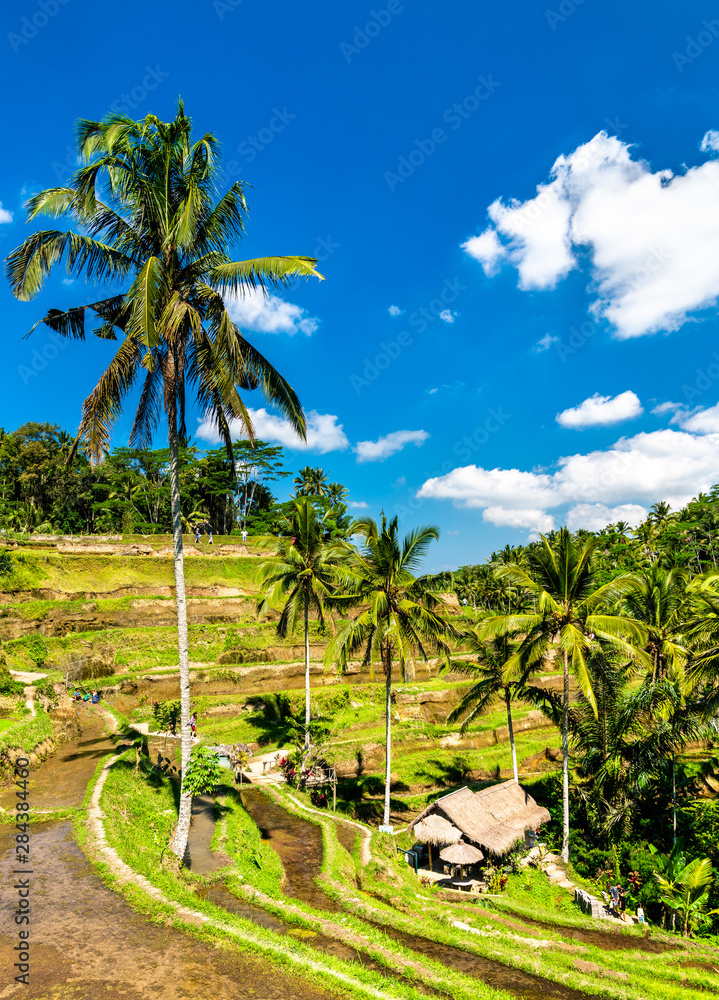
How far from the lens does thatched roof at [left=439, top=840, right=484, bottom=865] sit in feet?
56.4

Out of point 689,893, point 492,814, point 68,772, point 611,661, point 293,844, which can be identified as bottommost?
point 689,893

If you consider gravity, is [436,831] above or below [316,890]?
below

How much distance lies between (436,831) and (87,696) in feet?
62.6

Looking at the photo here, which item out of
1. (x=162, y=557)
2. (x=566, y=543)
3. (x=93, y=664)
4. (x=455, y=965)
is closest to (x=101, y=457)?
(x=455, y=965)

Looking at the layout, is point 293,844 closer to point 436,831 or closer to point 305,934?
point 436,831

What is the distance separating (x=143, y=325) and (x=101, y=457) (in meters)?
3.18

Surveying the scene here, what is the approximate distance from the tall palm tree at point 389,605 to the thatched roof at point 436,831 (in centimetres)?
195

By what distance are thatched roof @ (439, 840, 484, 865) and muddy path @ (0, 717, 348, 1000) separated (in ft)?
39.9

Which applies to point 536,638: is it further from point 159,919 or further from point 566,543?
point 159,919

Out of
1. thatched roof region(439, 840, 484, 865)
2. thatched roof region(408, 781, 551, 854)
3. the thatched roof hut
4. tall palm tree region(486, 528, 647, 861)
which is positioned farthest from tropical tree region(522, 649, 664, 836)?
the thatched roof hut

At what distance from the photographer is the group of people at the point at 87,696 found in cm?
2661

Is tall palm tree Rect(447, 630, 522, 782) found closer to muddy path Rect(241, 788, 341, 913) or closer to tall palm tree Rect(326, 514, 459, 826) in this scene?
tall palm tree Rect(326, 514, 459, 826)

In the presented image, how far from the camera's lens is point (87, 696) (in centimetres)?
2742

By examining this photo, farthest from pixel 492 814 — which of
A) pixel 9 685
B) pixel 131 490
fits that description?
pixel 131 490
